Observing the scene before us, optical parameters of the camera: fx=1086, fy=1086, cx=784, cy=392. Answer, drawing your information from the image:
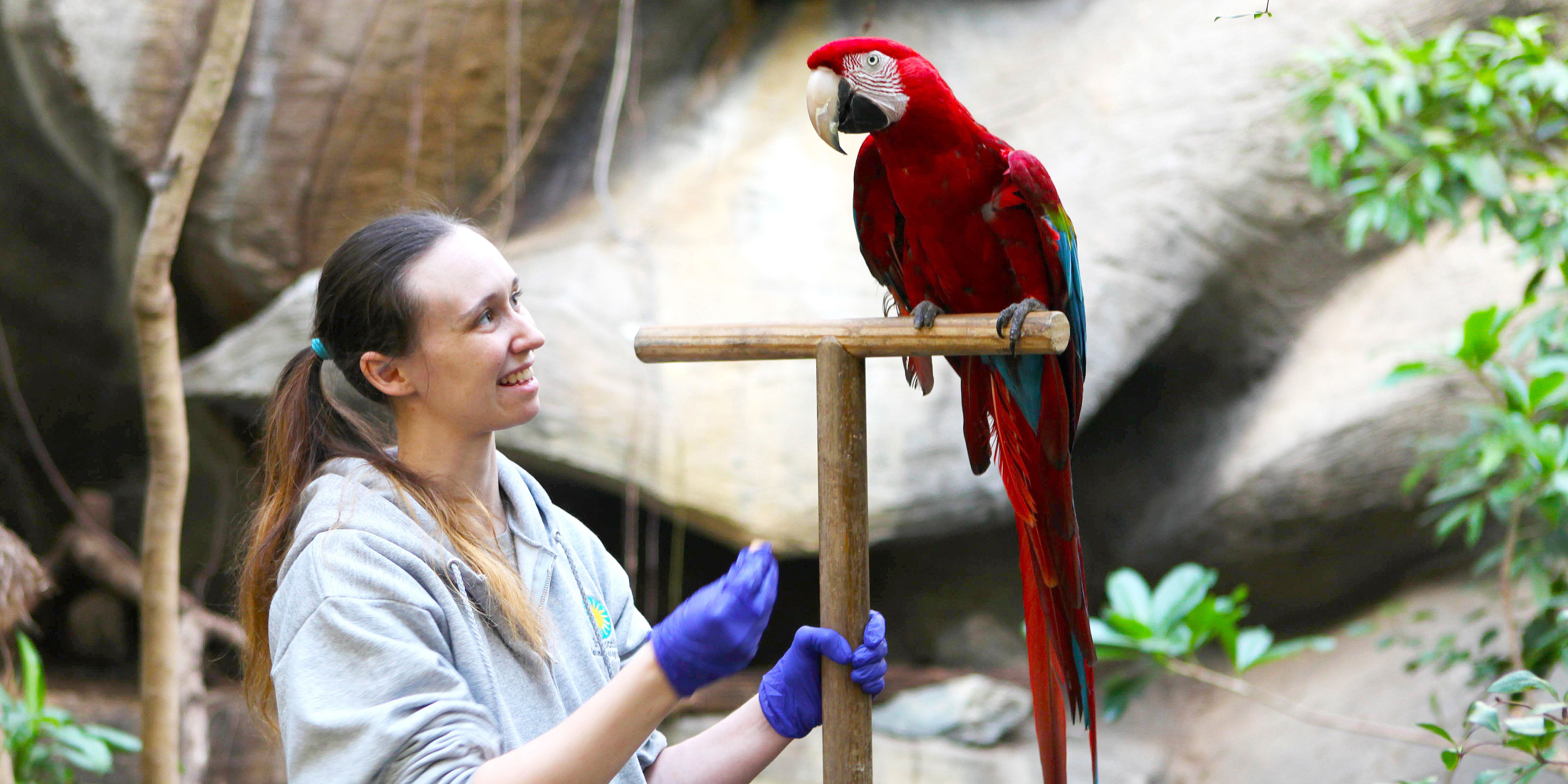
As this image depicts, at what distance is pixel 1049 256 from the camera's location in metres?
1.11

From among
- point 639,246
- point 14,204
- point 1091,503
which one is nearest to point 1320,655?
point 1091,503

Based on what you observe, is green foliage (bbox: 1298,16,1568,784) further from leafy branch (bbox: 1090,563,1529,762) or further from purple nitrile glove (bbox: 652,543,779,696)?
purple nitrile glove (bbox: 652,543,779,696)

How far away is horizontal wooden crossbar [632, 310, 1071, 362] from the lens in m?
1.01

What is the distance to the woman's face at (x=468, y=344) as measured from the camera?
3.23ft

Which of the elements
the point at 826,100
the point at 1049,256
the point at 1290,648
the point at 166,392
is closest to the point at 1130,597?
the point at 1290,648

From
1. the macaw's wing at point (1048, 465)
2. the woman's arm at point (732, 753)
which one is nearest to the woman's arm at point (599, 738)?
the woman's arm at point (732, 753)

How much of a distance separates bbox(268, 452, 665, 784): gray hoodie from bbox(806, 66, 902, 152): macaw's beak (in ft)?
1.66

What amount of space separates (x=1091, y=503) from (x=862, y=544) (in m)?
2.35

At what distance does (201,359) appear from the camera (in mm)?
2654

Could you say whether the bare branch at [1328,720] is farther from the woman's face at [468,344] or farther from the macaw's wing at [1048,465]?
the woman's face at [468,344]

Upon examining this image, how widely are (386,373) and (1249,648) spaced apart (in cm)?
149

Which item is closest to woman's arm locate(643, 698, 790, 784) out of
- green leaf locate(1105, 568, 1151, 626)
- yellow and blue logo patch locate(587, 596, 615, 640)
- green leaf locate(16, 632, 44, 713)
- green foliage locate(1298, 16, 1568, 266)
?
yellow and blue logo patch locate(587, 596, 615, 640)

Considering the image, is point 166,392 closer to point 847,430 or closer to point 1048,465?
point 847,430

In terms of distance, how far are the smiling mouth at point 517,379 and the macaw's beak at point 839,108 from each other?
366mm
